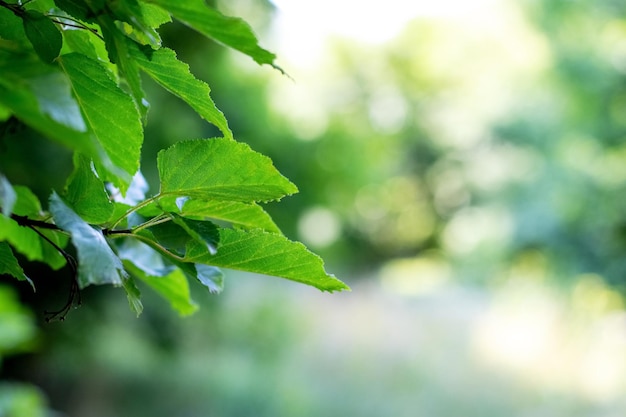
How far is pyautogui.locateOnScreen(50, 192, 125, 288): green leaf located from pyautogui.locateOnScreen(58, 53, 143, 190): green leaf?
0.03 m

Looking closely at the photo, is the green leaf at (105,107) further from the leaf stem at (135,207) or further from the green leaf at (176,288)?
the green leaf at (176,288)

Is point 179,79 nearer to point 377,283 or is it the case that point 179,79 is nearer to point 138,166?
point 138,166

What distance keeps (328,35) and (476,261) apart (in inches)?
88.1

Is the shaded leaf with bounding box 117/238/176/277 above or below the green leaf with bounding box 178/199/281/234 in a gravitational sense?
below

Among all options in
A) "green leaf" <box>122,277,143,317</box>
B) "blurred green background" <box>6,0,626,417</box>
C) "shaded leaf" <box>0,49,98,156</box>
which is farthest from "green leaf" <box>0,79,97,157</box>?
"blurred green background" <box>6,0,626,417</box>

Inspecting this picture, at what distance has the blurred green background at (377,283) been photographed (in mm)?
2928

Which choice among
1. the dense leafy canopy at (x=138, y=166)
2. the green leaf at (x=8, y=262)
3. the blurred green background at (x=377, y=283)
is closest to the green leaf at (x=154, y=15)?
the dense leafy canopy at (x=138, y=166)

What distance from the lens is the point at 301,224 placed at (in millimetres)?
3025

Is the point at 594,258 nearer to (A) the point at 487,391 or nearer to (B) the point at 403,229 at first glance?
(A) the point at 487,391

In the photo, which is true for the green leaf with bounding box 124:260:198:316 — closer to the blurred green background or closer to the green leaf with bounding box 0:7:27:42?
the green leaf with bounding box 0:7:27:42

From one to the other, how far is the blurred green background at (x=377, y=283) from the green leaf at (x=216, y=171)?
197cm

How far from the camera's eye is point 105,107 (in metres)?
0.24

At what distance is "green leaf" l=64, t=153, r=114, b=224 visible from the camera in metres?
0.25

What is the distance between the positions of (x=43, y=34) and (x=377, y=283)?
515 cm
